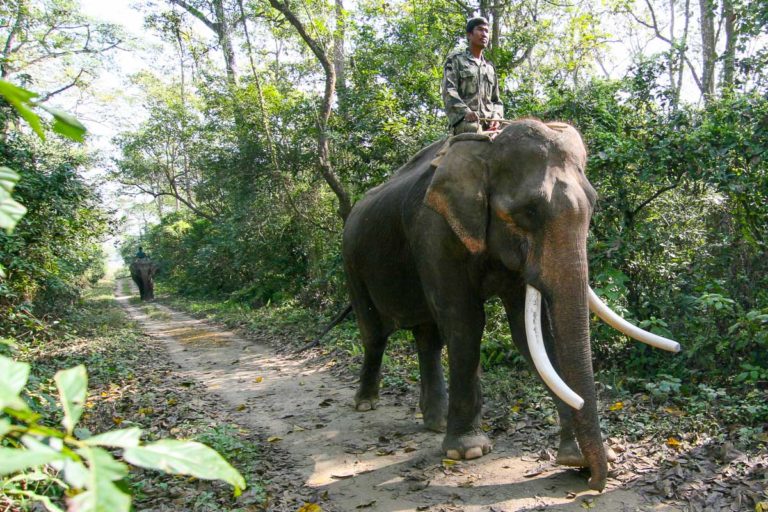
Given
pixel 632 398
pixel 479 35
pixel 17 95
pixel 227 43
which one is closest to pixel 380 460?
pixel 632 398

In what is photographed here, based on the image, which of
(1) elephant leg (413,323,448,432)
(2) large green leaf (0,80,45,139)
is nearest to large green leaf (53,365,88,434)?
(2) large green leaf (0,80,45,139)

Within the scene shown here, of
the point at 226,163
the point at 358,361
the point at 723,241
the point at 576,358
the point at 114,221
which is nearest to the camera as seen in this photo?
the point at 576,358

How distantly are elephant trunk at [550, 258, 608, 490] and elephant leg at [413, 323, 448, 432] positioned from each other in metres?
1.89

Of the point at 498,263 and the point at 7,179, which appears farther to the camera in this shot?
the point at 498,263

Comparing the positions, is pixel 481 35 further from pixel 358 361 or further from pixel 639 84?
pixel 358 361

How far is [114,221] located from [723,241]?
1232cm

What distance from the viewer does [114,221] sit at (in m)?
13.3

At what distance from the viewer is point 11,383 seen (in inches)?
31.2

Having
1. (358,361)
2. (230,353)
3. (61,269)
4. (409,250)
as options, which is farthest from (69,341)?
(409,250)

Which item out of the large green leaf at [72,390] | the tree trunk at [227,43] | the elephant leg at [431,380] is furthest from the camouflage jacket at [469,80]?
the tree trunk at [227,43]

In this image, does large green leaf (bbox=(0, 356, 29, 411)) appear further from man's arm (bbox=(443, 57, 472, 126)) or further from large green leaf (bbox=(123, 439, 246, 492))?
man's arm (bbox=(443, 57, 472, 126))

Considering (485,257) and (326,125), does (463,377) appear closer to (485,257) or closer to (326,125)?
(485,257)

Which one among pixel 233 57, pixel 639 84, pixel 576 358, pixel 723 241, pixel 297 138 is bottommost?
pixel 576 358

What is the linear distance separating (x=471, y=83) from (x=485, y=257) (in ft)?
6.87
